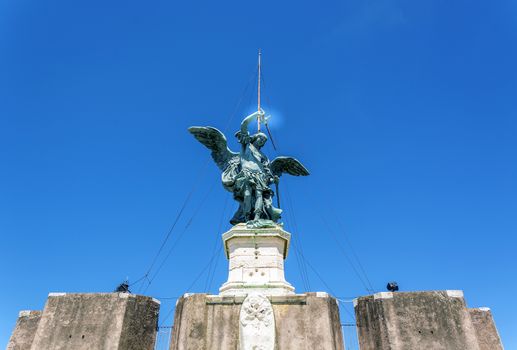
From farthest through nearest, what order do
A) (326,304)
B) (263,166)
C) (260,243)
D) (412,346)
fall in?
(263,166)
(260,243)
(326,304)
(412,346)

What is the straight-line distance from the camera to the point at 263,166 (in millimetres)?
12430

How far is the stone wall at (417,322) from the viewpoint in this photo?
26.7 feet

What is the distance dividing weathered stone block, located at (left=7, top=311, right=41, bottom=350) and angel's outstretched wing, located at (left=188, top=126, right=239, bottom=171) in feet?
21.5

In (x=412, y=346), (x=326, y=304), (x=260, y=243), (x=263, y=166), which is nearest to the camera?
(x=412, y=346)

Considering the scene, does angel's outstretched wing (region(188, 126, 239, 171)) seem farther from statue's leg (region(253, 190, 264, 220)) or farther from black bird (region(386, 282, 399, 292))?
black bird (region(386, 282, 399, 292))

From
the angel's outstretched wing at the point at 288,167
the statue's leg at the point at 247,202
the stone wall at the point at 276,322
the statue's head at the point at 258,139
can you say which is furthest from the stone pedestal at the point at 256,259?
the statue's head at the point at 258,139

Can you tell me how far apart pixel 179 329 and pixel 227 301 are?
1201 millimetres

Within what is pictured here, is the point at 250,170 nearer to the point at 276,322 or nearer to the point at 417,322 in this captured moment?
the point at 276,322

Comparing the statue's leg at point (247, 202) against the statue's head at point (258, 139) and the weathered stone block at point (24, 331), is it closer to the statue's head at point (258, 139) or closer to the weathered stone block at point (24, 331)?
the statue's head at point (258, 139)

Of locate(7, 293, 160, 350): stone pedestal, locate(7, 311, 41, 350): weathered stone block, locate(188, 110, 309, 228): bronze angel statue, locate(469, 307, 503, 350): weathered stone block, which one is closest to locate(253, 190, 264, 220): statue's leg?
locate(188, 110, 309, 228): bronze angel statue

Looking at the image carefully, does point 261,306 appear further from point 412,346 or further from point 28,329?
point 28,329

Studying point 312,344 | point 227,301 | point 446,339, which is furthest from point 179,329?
point 446,339

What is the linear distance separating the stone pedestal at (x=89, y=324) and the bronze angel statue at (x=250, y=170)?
3830mm

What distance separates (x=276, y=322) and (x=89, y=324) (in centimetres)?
416
